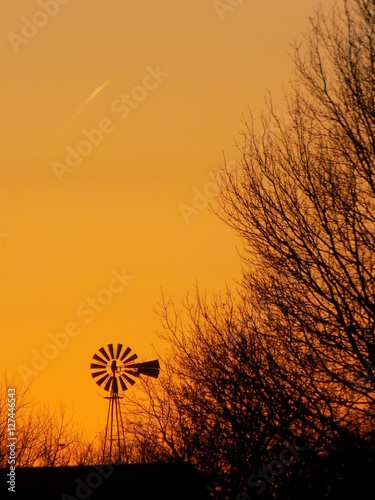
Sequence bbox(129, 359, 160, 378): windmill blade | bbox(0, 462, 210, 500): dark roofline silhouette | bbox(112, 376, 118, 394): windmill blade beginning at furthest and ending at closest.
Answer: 1. bbox(112, 376, 118, 394): windmill blade
2. bbox(129, 359, 160, 378): windmill blade
3. bbox(0, 462, 210, 500): dark roofline silhouette

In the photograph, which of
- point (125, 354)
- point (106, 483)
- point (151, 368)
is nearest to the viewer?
point (106, 483)

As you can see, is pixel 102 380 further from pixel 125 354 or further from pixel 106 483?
pixel 106 483

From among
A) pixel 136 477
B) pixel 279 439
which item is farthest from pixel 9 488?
pixel 279 439

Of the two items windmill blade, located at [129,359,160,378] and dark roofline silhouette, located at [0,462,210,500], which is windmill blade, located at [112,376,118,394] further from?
dark roofline silhouette, located at [0,462,210,500]

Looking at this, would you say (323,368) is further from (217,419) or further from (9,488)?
(9,488)

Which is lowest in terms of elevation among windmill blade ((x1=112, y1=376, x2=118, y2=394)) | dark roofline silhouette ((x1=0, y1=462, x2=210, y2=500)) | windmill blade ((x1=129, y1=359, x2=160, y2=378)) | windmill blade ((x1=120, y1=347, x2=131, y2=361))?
dark roofline silhouette ((x1=0, y1=462, x2=210, y2=500))

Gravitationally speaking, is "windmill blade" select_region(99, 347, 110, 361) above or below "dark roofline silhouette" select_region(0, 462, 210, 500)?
above

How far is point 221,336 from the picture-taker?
20094 millimetres

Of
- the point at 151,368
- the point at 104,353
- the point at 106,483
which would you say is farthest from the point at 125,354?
the point at 106,483

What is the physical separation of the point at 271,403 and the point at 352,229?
10.6 feet

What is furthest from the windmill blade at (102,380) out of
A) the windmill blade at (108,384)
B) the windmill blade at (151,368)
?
the windmill blade at (151,368)

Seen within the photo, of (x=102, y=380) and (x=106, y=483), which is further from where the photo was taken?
(x=102, y=380)

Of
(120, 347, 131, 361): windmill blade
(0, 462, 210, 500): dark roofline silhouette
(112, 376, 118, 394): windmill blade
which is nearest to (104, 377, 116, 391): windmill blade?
(112, 376, 118, 394): windmill blade

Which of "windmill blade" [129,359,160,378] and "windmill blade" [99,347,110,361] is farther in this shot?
"windmill blade" [99,347,110,361]
